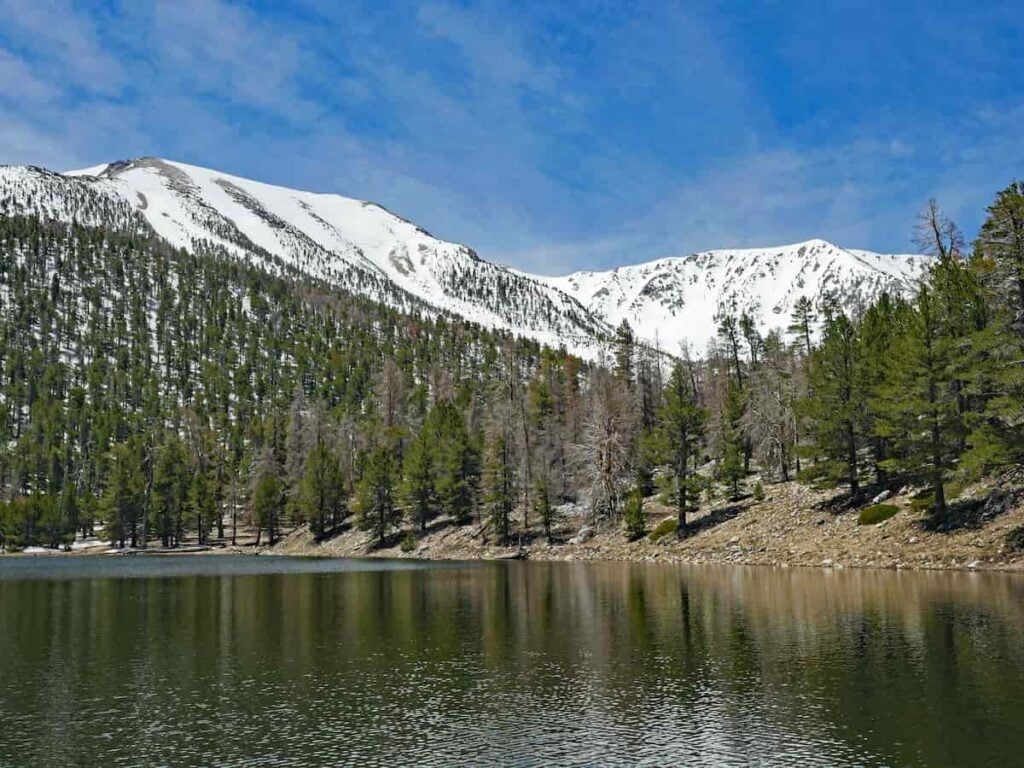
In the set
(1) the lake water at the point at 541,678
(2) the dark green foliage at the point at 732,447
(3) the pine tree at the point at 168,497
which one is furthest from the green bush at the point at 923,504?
(3) the pine tree at the point at 168,497

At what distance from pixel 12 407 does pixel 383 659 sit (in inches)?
7895

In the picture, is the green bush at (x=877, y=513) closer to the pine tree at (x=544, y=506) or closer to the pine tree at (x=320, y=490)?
the pine tree at (x=544, y=506)

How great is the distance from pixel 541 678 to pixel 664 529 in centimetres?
4996

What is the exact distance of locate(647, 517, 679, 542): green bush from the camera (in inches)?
2938

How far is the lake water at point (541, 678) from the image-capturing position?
63.8 ft

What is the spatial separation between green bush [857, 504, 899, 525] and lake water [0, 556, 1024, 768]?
864 centimetres

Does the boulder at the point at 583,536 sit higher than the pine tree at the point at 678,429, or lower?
lower

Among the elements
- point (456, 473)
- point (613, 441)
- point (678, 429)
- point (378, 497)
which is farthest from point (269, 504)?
point (678, 429)

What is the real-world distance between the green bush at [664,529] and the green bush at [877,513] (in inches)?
750

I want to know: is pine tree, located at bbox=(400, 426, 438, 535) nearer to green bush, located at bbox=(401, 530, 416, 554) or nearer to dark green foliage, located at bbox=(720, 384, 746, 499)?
green bush, located at bbox=(401, 530, 416, 554)

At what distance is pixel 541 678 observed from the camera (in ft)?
88.3

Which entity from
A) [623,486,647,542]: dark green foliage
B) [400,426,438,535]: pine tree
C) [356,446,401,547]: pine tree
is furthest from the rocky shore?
[356,446,401,547]: pine tree

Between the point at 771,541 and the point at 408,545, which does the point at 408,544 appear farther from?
the point at 771,541

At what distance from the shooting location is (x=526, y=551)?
84312 mm
